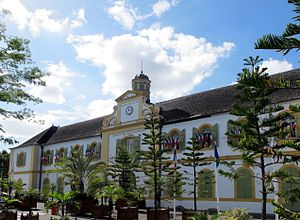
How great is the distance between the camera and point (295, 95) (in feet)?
64.7

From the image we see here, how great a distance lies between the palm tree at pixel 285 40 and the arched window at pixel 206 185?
16.7 metres

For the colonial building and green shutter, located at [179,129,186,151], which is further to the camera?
green shutter, located at [179,129,186,151]

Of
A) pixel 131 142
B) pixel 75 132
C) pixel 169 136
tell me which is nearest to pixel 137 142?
pixel 131 142

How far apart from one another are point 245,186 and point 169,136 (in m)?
6.54

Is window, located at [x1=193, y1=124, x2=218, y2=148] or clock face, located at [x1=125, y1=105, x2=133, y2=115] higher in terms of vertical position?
clock face, located at [x1=125, y1=105, x2=133, y2=115]

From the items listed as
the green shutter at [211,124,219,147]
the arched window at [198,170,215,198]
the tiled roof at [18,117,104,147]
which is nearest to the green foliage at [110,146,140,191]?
the arched window at [198,170,215,198]

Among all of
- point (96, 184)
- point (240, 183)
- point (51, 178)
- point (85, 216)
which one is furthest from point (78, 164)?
point (51, 178)

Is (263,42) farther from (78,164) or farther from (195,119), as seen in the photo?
(78,164)

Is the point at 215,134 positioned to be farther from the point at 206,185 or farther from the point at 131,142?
the point at 131,142

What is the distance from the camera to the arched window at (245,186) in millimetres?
20672

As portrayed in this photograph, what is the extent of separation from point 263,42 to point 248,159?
594 cm

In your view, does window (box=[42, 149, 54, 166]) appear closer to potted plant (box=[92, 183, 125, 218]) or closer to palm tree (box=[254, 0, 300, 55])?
potted plant (box=[92, 183, 125, 218])

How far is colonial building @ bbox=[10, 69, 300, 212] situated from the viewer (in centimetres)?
2109

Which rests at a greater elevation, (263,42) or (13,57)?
(13,57)
